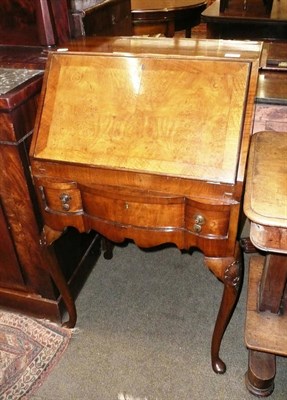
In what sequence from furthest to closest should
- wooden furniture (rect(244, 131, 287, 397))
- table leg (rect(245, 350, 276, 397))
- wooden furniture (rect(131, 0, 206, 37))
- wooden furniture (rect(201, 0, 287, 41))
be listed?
wooden furniture (rect(131, 0, 206, 37)) → wooden furniture (rect(201, 0, 287, 41)) → table leg (rect(245, 350, 276, 397)) → wooden furniture (rect(244, 131, 287, 397))

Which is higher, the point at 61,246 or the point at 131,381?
the point at 61,246

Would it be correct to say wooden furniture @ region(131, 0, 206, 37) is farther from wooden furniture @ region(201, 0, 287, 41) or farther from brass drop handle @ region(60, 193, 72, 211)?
brass drop handle @ region(60, 193, 72, 211)

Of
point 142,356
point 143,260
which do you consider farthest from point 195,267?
point 142,356

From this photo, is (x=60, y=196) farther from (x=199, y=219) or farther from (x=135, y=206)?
(x=199, y=219)

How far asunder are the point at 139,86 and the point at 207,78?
21cm

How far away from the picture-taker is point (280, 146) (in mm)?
1336

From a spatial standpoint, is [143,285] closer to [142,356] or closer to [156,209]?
[142,356]

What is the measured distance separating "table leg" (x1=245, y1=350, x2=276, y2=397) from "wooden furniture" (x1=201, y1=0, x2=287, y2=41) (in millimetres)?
2198

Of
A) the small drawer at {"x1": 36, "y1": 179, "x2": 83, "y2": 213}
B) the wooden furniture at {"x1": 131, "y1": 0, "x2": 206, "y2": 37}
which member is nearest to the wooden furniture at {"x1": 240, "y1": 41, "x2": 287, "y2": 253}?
the small drawer at {"x1": 36, "y1": 179, "x2": 83, "y2": 213}

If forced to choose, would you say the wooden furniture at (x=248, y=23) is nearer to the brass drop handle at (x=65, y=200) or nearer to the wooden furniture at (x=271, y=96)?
the wooden furniture at (x=271, y=96)

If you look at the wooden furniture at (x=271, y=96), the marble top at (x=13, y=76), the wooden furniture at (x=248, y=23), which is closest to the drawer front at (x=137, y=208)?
the marble top at (x=13, y=76)

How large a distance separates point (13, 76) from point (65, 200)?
520mm

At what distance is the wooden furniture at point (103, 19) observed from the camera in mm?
1665

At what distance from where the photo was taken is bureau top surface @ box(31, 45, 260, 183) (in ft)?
3.56
